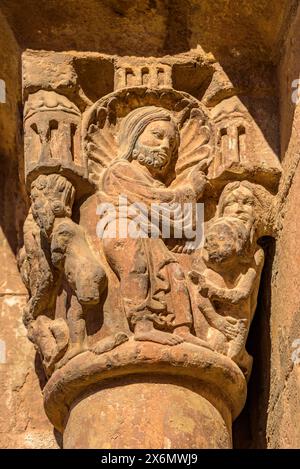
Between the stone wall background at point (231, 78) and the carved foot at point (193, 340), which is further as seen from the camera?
the stone wall background at point (231, 78)

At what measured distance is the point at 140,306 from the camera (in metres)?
4.45

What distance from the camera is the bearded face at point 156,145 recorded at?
4.77m

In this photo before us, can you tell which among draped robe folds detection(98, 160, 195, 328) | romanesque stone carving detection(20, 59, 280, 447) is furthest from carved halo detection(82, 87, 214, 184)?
draped robe folds detection(98, 160, 195, 328)

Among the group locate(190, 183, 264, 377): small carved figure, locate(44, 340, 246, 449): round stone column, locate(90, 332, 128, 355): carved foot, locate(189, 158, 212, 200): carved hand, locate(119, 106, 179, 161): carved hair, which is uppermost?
locate(119, 106, 179, 161): carved hair

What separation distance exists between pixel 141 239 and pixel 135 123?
0.48 metres

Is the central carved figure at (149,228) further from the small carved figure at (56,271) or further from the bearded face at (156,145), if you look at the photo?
the small carved figure at (56,271)

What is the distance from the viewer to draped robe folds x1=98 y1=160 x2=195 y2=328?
447 centimetres

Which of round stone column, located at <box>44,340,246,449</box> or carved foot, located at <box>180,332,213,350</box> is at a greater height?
carved foot, located at <box>180,332,213,350</box>

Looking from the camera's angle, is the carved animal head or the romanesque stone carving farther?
the carved animal head

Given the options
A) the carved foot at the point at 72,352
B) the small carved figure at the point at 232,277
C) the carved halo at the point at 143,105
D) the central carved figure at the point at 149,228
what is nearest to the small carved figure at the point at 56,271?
the carved foot at the point at 72,352

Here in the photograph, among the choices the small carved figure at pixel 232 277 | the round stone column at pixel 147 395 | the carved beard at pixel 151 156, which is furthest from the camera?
the carved beard at pixel 151 156

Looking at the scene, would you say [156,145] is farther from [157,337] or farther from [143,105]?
[157,337]

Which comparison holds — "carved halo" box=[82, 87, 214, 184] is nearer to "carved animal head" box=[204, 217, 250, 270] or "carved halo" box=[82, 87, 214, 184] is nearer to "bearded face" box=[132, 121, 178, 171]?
→ "bearded face" box=[132, 121, 178, 171]
